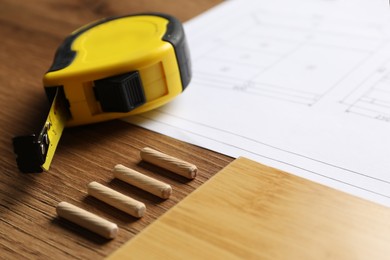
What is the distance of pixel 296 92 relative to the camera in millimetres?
676

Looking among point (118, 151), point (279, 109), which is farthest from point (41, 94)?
point (279, 109)

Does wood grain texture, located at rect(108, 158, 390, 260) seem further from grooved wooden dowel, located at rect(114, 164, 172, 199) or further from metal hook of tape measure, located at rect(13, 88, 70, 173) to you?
metal hook of tape measure, located at rect(13, 88, 70, 173)

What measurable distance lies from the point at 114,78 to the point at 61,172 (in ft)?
0.38

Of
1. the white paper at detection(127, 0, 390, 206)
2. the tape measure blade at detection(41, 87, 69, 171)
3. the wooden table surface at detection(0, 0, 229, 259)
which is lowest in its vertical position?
the white paper at detection(127, 0, 390, 206)

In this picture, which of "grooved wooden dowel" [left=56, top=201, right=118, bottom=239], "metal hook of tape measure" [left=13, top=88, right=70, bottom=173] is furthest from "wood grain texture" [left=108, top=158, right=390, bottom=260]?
"metal hook of tape measure" [left=13, top=88, right=70, bottom=173]

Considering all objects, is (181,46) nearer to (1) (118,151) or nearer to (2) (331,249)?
(1) (118,151)

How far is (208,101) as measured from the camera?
686 mm

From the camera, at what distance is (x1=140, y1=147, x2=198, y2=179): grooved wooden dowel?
21.2 inches

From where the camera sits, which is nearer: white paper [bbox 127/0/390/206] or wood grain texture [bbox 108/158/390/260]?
wood grain texture [bbox 108/158/390/260]

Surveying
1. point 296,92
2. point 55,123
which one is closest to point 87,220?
point 55,123

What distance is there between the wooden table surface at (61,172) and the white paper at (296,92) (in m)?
0.04

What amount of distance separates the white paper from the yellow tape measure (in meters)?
0.04

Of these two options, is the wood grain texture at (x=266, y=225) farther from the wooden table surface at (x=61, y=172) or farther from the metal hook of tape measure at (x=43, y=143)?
the metal hook of tape measure at (x=43, y=143)

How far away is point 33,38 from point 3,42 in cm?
5
